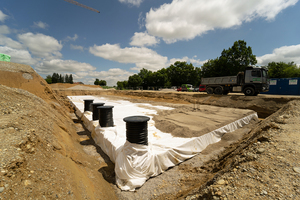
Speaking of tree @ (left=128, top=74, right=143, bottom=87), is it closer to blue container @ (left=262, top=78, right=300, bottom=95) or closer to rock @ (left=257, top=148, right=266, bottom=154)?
blue container @ (left=262, top=78, right=300, bottom=95)

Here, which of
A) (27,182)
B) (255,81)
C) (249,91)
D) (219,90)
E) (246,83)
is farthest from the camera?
(219,90)

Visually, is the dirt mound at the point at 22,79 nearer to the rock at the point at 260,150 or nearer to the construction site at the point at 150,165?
the construction site at the point at 150,165

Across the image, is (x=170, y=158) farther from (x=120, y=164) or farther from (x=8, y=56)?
(x=8, y=56)

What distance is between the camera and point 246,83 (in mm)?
13344

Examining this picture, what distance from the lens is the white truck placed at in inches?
494

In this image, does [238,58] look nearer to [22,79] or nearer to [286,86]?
[286,86]

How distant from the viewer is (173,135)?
4645mm

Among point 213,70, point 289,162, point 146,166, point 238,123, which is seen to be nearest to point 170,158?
point 146,166

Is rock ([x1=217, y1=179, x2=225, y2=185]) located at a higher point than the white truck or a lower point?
lower

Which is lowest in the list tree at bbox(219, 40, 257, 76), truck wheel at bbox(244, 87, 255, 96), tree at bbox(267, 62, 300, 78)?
truck wheel at bbox(244, 87, 255, 96)

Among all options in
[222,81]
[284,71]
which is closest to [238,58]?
[284,71]

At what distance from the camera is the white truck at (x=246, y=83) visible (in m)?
12.6

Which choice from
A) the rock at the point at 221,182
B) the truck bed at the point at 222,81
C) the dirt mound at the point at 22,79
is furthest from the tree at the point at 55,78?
the rock at the point at 221,182

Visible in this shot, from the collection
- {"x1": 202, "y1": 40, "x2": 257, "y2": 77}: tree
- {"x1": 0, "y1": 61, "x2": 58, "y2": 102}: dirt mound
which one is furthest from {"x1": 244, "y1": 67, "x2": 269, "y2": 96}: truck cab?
{"x1": 202, "y1": 40, "x2": 257, "y2": 77}: tree
